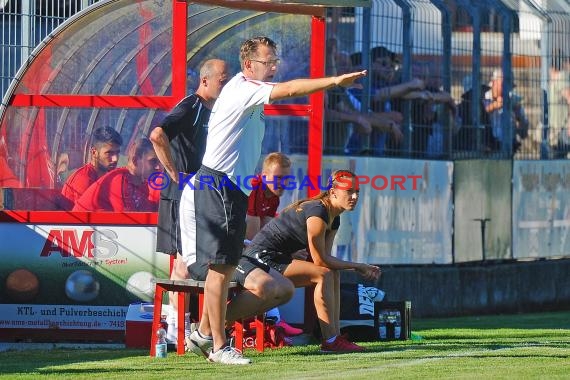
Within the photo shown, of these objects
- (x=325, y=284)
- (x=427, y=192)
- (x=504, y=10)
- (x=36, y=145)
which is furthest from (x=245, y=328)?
(x=504, y=10)

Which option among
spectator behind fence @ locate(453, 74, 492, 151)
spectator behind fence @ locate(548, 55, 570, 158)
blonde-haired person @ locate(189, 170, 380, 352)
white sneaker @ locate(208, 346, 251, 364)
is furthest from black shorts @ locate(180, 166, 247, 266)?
spectator behind fence @ locate(548, 55, 570, 158)

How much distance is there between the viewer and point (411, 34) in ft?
53.2

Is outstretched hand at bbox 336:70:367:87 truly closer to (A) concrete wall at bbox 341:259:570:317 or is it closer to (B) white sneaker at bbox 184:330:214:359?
(B) white sneaker at bbox 184:330:214:359

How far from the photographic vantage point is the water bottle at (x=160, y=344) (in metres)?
10.6

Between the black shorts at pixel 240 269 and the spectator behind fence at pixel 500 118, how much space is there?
7.14 metres

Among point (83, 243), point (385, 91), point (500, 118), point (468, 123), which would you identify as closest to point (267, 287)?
point (83, 243)

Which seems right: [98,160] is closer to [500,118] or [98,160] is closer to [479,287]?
[479,287]

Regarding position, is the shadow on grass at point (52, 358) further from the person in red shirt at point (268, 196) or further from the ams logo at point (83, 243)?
the person in red shirt at point (268, 196)

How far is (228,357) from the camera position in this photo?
977 centimetres

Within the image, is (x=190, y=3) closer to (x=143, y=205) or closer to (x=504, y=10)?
(x=143, y=205)

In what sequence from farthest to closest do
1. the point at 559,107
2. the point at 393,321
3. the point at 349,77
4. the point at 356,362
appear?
the point at 559,107 → the point at 393,321 → the point at 356,362 → the point at 349,77

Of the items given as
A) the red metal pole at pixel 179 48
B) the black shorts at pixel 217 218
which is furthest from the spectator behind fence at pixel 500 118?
the black shorts at pixel 217 218

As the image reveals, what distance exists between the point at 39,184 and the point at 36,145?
35cm

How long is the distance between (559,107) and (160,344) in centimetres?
882
